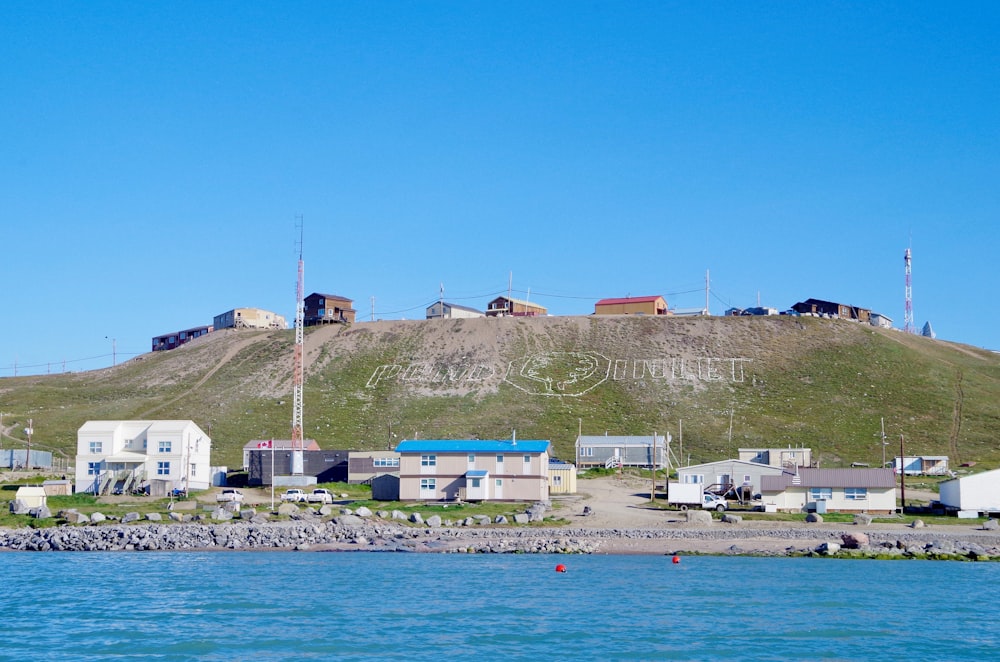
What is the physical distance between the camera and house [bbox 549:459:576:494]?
79312mm

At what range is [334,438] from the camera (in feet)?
348

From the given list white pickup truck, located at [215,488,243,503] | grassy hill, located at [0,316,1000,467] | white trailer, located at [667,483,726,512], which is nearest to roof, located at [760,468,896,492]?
white trailer, located at [667,483,726,512]

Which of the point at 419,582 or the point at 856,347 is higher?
the point at 856,347

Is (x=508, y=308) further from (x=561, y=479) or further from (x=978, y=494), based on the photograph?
(x=978, y=494)

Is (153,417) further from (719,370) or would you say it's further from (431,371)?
(719,370)

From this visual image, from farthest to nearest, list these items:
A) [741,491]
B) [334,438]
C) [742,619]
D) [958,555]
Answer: [334,438] < [741,491] < [958,555] < [742,619]

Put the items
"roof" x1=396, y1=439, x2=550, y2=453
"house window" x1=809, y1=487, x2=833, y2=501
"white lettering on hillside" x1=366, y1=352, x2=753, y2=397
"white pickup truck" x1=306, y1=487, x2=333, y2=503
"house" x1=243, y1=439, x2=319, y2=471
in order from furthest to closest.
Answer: "white lettering on hillside" x1=366, y1=352, x2=753, y2=397, "house" x1=243, y1=439, x2=319, y2=471, "white pickup truck" x1=306, y1=487, x2=333, y2=503, "roof" x1=396, y1=439, x2=550, y2=453, "house window" x1=809, y1=487, x2=833, y2=501

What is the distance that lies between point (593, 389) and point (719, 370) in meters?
15.5

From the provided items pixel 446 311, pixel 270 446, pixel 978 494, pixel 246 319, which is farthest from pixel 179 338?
pixel 978 494

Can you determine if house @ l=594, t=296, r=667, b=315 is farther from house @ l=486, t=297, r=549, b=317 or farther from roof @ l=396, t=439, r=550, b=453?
roof @ l=396, t=439, r=550, b=453

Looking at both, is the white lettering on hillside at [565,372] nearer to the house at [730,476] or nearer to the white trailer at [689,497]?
the house at [730,476]

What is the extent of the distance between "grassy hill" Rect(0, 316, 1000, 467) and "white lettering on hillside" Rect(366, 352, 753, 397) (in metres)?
0.31

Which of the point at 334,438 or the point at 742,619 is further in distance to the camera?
the point at 334,438

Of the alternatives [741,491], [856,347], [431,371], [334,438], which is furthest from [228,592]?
[856,347]
